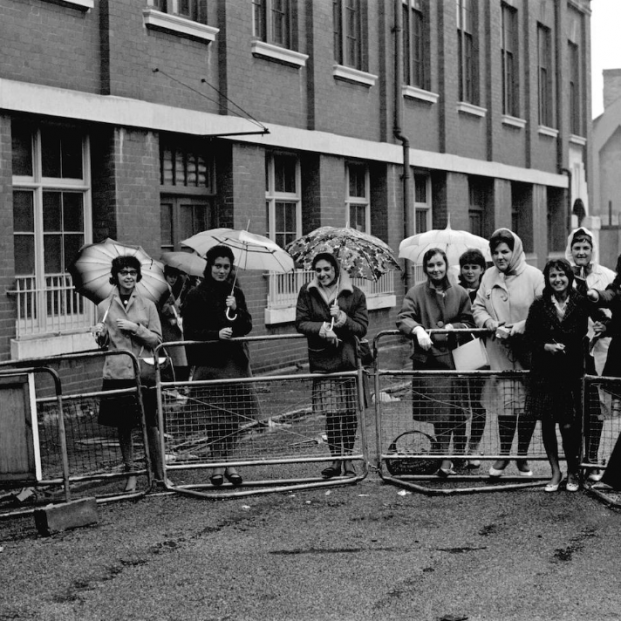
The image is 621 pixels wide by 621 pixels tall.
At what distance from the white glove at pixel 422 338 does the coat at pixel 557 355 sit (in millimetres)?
821

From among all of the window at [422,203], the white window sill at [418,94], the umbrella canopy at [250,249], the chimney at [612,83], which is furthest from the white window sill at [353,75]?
the chimney at [612,83]

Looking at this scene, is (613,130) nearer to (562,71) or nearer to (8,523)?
(562,71)

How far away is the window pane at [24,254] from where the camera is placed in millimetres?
12866

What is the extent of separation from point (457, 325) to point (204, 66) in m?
7.36

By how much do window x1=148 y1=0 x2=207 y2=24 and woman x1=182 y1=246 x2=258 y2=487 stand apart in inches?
253

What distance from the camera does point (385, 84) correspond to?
2089 cm

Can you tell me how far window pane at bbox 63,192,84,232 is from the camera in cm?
1354

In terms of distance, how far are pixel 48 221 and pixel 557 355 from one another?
261 inches

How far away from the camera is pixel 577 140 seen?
107 feet

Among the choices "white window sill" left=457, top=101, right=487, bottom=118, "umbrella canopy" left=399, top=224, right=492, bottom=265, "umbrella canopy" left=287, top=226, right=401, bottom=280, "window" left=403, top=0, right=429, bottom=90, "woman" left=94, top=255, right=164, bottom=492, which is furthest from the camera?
"white window sill" left=457, top=101, right=487, bottom=118

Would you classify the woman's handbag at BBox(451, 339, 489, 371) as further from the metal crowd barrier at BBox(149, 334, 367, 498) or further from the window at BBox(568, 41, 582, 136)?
the window at BBox(568, 41, 582, 136)

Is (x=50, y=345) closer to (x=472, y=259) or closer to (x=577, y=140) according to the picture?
(x=472, y=259)

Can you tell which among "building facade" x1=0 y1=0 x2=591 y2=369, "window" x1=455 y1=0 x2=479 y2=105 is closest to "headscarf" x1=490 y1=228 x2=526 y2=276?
"building facade" x1=0 y1=0 x2=591 y2=369

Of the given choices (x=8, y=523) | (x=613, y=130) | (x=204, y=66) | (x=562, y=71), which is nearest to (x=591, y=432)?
(x=8, y=523)
